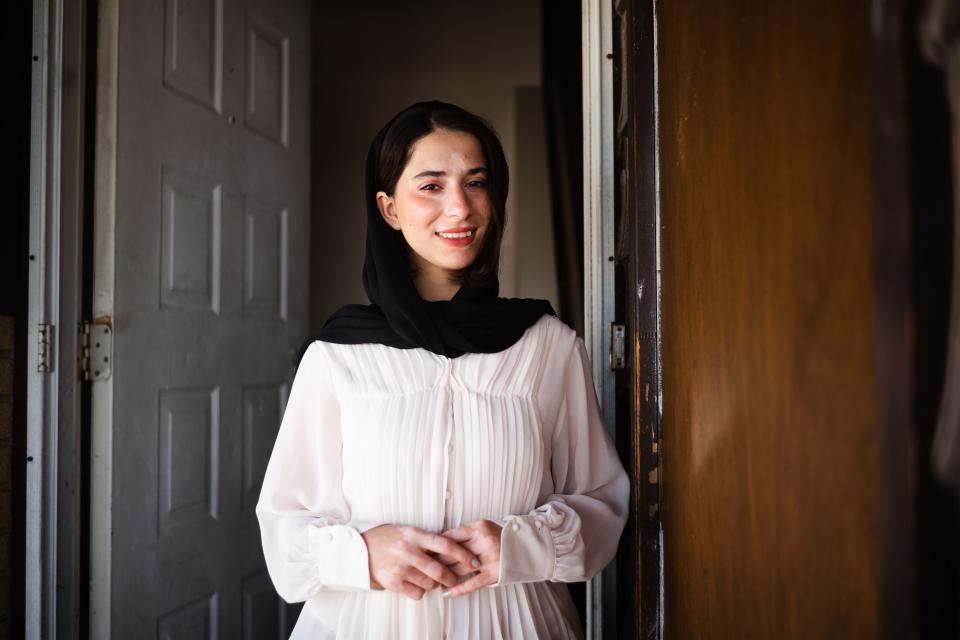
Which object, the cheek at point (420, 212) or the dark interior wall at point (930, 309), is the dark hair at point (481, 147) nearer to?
the cheek at point (420, 212)

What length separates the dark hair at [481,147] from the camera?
1411 millimetres

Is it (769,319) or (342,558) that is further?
(342,558)

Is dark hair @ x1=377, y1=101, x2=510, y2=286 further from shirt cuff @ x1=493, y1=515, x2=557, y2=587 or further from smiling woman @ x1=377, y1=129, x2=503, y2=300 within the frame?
shirt cuff @ x1=493, y1=515, x2=557, y2=587

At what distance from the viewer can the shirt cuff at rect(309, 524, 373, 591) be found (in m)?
1.20

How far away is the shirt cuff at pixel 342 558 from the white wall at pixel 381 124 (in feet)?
10.7

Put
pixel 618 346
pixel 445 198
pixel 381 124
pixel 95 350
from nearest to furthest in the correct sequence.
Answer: pixel 445 198 → pixel 618 346 → pixel 95 350 → pixel 381 124

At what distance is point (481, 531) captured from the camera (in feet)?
3.94

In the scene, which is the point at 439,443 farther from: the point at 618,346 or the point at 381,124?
the point at 381,124

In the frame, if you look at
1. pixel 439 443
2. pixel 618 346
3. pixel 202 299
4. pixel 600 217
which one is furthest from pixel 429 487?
pixel 202 299

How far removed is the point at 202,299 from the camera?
2.18 m

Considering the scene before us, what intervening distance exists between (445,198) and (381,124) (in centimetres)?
338

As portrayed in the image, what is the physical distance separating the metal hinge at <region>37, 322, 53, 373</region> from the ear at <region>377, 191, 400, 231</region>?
35.4 inches

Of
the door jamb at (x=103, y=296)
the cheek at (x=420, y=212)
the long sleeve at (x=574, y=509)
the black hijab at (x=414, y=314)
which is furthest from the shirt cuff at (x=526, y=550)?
the door jamb at (x=103, y=296)

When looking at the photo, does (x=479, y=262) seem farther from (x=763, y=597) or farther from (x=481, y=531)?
(x=763, y=597)
